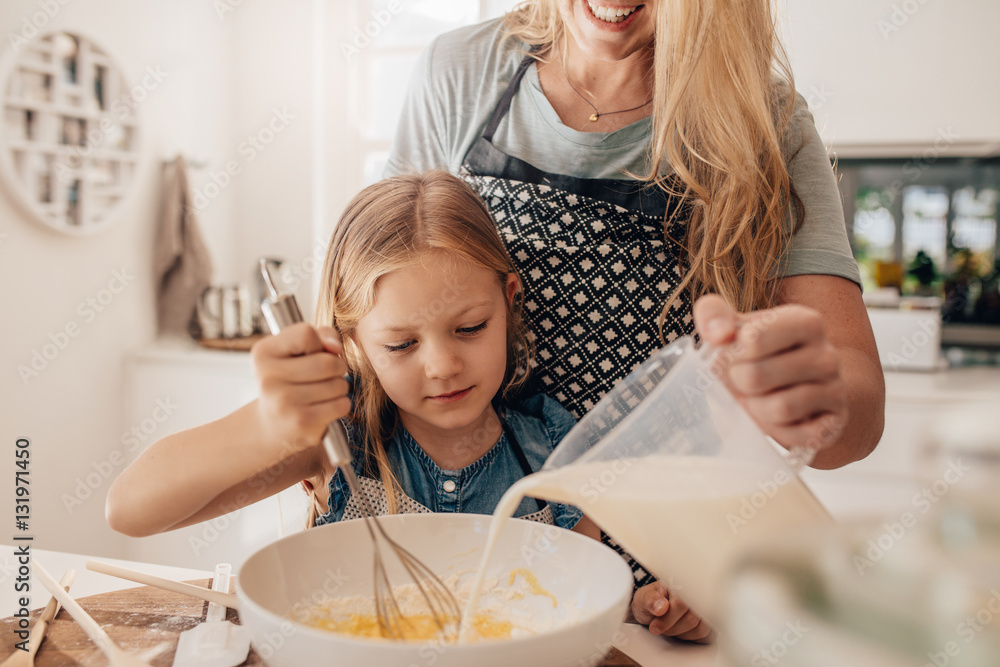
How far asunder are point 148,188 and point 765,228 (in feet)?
7.16

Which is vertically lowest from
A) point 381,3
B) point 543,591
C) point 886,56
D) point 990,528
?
point 543,591

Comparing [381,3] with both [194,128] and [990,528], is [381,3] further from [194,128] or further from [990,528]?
[990,528]

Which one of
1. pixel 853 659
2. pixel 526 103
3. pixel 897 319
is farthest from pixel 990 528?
pixel 897 319

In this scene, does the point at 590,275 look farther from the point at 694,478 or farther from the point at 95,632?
the point at 95,632

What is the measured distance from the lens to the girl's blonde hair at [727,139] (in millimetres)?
945

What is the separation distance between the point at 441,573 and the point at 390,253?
401mm

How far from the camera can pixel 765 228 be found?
0.97 meters
